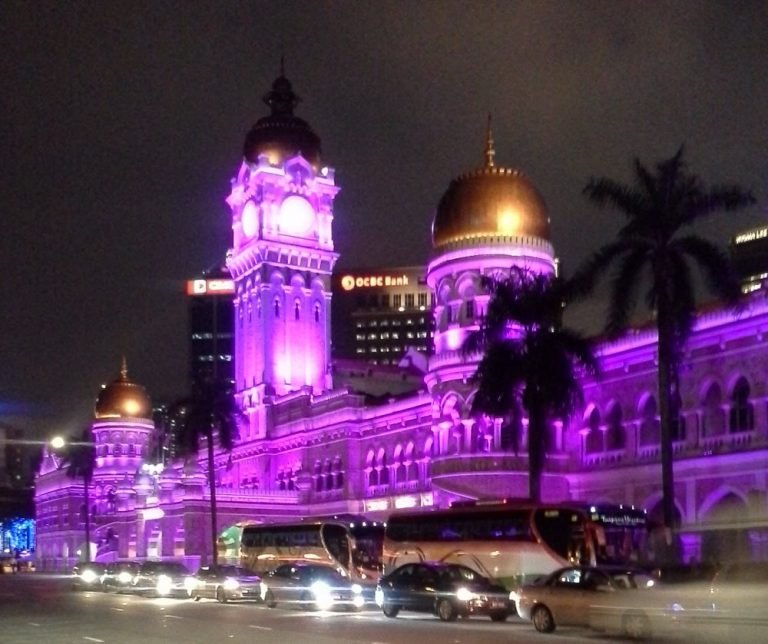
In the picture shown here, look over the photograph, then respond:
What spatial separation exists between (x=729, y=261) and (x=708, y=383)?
9510 millimetres

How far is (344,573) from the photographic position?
39719mm

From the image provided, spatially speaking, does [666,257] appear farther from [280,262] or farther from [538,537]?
[280,262]

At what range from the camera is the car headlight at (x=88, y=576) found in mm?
57031

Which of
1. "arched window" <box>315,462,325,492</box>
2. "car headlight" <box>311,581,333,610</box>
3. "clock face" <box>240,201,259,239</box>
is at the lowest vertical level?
"car headlight" <box>311,581,333,610</box>

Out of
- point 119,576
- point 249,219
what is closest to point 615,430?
point 119,576

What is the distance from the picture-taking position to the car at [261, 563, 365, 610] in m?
34.1

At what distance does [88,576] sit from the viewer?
57.8 metres

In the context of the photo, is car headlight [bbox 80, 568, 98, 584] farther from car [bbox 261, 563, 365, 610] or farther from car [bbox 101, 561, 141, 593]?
car [bbox 261, 563, 365, 610]

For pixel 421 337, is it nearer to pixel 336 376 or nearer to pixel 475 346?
pixel 336 376

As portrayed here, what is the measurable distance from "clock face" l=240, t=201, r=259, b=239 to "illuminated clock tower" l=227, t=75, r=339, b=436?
7 cm

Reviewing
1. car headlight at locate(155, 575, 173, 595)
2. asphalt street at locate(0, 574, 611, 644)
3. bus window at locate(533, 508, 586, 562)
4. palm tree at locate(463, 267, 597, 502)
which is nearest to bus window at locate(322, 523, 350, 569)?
asphalt street at locate(0, 574, 611, 644)

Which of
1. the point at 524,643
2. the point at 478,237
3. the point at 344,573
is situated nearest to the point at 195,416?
the point at 478,237

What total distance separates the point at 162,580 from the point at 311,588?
1185 cm

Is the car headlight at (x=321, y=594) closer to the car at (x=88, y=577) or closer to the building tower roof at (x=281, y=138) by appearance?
the car at (x=88, y=577)
